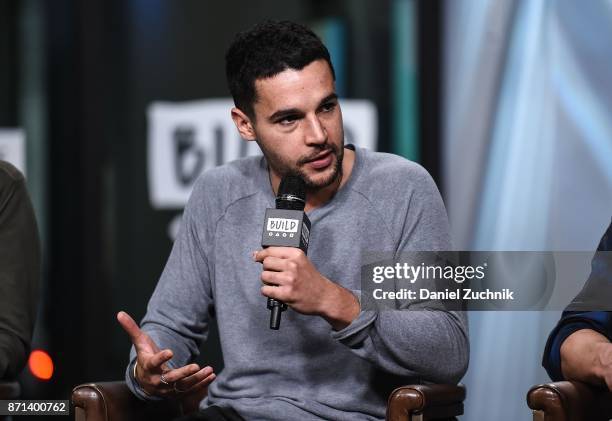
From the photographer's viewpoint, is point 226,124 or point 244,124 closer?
point 244,124

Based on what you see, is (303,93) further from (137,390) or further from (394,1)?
(394,1)

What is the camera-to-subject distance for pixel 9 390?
8.12 ft

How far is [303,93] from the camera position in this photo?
2.35 meters

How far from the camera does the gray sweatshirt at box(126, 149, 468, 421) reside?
218 cm

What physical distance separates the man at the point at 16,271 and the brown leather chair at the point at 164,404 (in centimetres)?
27

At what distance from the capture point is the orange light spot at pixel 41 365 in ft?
14.5

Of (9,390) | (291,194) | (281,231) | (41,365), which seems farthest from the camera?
(41,365)

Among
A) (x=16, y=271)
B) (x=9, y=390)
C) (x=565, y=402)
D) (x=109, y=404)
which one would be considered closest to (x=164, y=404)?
(x=109, y=404)

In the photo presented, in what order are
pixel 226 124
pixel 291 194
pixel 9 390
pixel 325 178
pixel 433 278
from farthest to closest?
1. pixel 226 124
2. pixel 9 390
3. pixel 325 178
4. pixel 433 278
5. pixel 291 194

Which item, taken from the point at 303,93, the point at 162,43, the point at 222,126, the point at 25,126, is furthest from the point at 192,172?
the point at 303,93

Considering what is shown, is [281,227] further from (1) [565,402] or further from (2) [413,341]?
(1) [565,402]

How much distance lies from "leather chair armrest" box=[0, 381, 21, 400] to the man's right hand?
0.37m

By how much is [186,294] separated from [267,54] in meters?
0.66

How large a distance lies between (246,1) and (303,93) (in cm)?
200
